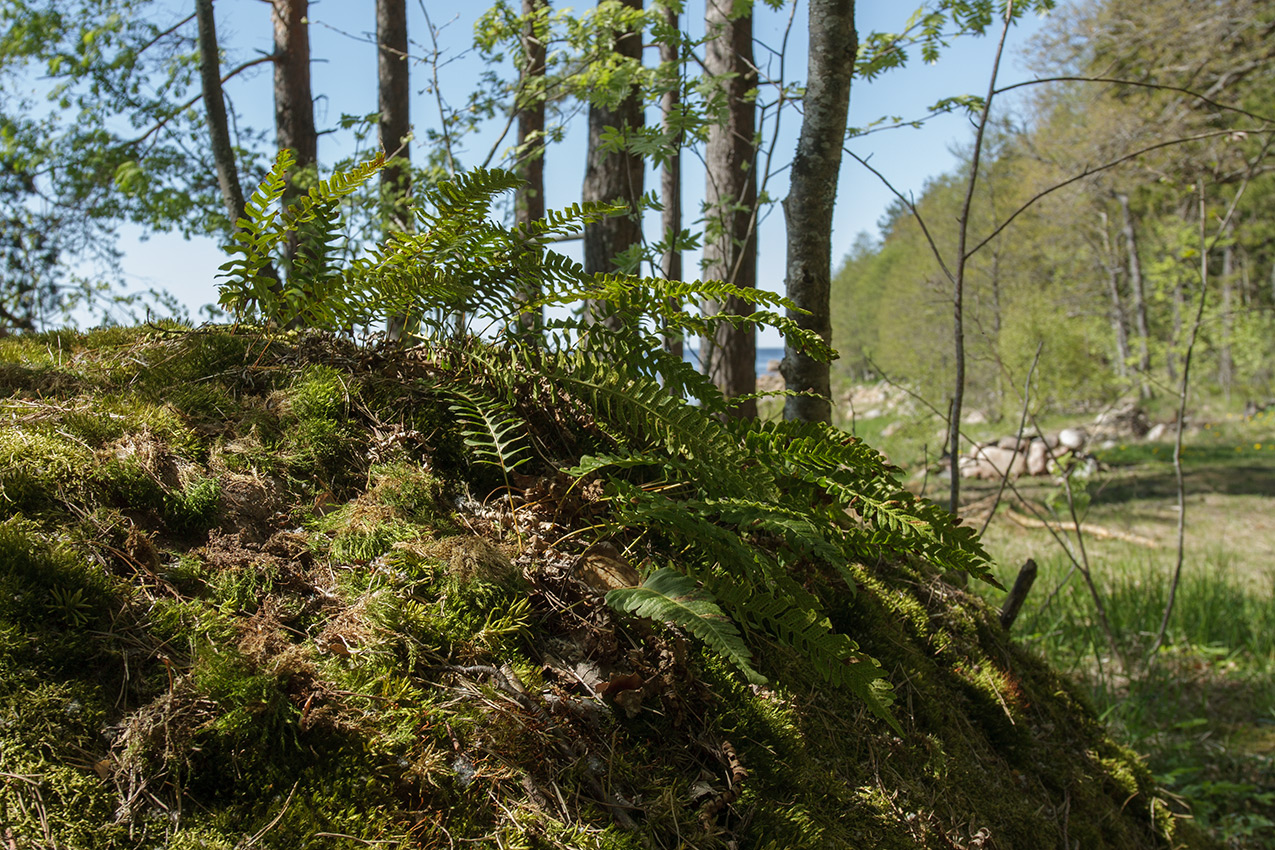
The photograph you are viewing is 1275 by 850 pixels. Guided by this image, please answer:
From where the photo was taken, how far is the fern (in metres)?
1.19

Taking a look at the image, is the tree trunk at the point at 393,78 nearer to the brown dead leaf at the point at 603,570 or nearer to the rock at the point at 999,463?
the brown dead leaf at the point at 603,570

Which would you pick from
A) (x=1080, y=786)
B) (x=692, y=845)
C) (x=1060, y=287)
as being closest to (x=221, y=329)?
(x=692, y=845)

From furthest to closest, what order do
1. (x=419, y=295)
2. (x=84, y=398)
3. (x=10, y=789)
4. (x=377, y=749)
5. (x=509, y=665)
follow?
(x=419, y=295) → (x=84, y=398) → (x=509, y=665) → (x=377, y=749) → (x=10, y=789)

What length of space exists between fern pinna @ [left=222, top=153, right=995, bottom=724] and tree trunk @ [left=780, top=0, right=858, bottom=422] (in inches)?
Result: 20.8

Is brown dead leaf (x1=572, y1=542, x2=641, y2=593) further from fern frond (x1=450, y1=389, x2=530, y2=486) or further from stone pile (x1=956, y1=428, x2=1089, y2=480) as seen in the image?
stone pile (x1=956, y1=428, x2=1089, y2=480)

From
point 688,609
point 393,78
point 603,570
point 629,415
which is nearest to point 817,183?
point 629,415

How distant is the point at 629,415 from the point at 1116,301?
25.4m

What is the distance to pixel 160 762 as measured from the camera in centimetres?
101

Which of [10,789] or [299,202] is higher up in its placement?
[299,202]

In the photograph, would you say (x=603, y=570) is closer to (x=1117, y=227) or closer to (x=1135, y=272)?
(x=1135, y=272)

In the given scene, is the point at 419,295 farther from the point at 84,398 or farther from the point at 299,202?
the point at 84,398

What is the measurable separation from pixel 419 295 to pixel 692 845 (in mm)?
1323

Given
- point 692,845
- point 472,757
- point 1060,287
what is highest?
point 1060,287

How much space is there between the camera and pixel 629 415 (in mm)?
1717
